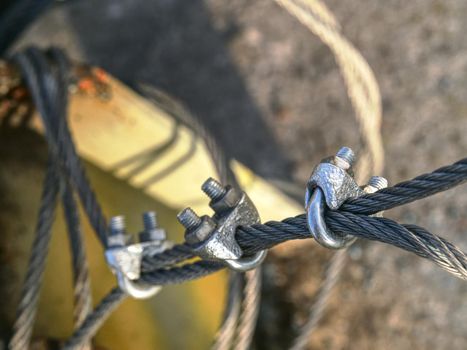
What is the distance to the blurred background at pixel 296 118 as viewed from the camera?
1080mm

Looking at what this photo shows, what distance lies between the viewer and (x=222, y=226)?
1.84ft

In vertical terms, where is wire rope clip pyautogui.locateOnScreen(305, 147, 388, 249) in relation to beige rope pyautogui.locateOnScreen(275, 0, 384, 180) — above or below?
below

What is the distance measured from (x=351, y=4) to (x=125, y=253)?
2.95 feet

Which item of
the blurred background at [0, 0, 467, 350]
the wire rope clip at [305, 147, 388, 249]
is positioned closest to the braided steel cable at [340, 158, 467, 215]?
the wire rope clip at [305, 147, 388, 249]

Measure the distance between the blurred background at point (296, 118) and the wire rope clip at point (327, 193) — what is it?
60 centimetres

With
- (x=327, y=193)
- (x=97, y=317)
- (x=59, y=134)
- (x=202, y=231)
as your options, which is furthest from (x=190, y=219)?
(x=59, y=134)

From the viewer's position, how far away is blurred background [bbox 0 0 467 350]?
1080 mm

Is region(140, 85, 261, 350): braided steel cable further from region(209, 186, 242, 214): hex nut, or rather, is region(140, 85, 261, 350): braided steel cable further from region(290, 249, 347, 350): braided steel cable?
region(209, 186, 242, 214): hex nut

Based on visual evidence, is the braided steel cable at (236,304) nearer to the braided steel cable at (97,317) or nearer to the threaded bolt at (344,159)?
the braided steel cable at (97,317)

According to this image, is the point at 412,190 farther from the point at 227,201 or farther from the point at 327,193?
Result: the point at 227,201

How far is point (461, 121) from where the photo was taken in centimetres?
122

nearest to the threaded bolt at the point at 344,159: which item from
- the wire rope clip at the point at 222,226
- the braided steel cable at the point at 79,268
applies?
the wire rope clip at the point at 222,226

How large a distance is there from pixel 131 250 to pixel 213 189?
17 centimetres

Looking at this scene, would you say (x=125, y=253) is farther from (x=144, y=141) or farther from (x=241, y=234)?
(x=144, y=141)
